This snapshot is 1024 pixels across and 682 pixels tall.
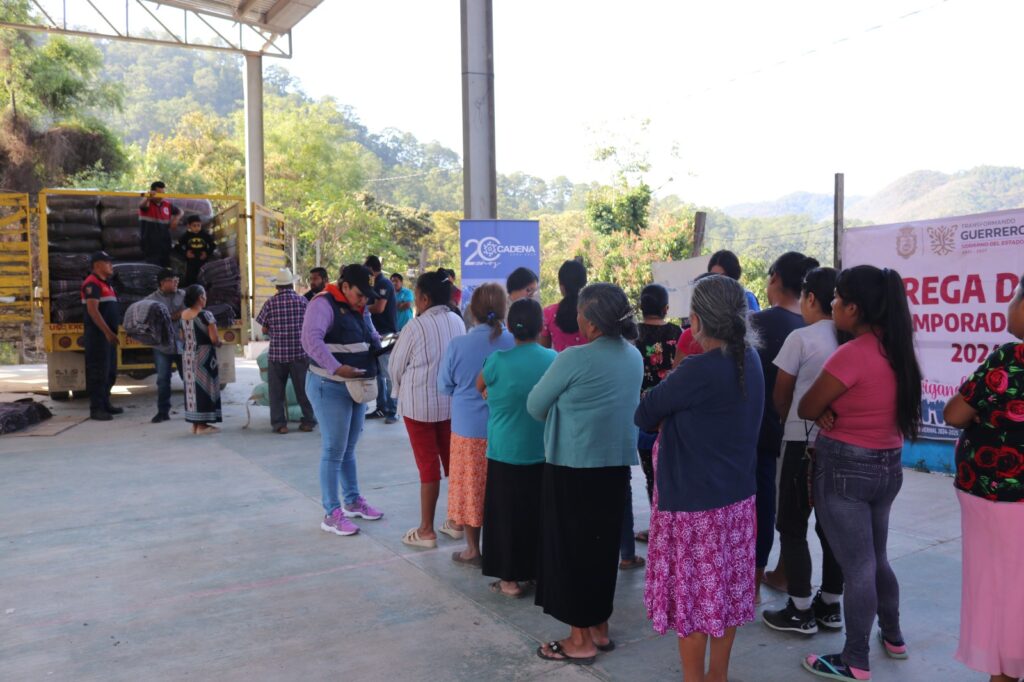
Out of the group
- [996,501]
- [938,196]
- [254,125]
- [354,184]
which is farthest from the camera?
[938,196]

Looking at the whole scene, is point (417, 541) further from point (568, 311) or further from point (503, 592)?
point (568, 311)

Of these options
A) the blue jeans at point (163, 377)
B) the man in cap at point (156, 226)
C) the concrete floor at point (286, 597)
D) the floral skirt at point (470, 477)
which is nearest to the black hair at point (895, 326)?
the concrete floor at point (286, 597)

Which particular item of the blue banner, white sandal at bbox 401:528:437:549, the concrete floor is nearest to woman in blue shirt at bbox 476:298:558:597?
the concrete floor

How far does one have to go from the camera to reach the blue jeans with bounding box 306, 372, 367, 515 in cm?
510

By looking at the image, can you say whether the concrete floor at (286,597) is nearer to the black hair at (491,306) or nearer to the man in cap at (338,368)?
the man in cap at (338,368)

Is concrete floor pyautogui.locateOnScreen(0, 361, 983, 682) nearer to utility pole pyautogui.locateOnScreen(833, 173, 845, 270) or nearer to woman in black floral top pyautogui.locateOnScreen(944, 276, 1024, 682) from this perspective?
woman in black floral top pyautogui.locateOnScreen(944, 276, 1024, 682)

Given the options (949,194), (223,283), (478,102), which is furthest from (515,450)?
(949,194)

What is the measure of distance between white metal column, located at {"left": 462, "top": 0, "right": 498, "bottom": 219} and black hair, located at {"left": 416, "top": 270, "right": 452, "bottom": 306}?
3.78 meters

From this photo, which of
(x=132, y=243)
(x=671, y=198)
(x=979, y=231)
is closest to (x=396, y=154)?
A: (x=671, y=198)

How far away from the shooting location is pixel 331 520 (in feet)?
17.3

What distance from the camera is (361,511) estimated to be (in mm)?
5590

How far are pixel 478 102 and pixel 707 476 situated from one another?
6.46m

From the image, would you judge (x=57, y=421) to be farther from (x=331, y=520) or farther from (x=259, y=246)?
(x=331, y=520)

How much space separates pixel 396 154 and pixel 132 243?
84.5 meters
